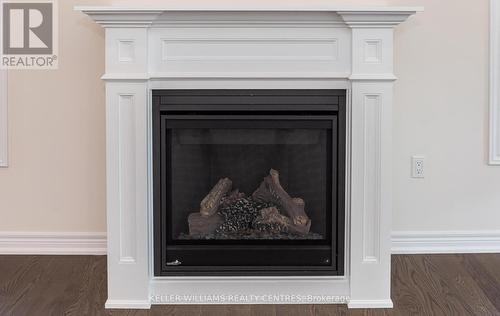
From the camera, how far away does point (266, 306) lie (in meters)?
2.65

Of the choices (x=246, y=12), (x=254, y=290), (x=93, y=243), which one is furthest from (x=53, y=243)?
(x=246, y=12)

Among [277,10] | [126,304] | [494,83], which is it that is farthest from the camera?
[494,83]

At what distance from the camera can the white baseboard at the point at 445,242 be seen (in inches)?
129

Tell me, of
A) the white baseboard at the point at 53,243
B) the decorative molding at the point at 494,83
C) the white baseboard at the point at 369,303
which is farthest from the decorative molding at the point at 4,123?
the decorative molding at the point at 494,83

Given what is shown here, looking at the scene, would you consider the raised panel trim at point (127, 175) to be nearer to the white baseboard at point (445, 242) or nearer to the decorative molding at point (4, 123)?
the decorative molding at point (4, 123)

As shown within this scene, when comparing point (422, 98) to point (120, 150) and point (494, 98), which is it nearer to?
point (494, 98)

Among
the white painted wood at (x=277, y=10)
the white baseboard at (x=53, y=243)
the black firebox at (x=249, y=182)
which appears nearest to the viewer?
the white painted wood at (x=277, y=10)

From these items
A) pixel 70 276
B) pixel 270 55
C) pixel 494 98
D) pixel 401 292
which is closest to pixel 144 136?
pixel 270 55

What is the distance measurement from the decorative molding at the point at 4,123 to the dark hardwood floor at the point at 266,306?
1.60 ft

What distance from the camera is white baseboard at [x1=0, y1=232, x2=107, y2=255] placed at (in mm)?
3277

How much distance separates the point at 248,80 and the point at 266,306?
0.90 m

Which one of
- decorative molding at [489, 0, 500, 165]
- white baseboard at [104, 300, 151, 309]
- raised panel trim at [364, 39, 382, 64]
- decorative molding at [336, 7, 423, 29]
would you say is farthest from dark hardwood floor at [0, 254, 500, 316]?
decorative molding at [336, 7, 423, 29]

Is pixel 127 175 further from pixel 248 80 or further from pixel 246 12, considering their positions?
pixel 246 12

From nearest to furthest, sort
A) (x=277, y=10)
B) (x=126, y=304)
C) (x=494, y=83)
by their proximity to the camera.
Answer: (x=277, y=10)
(x=126, y=304)
(x=494, y=83)
